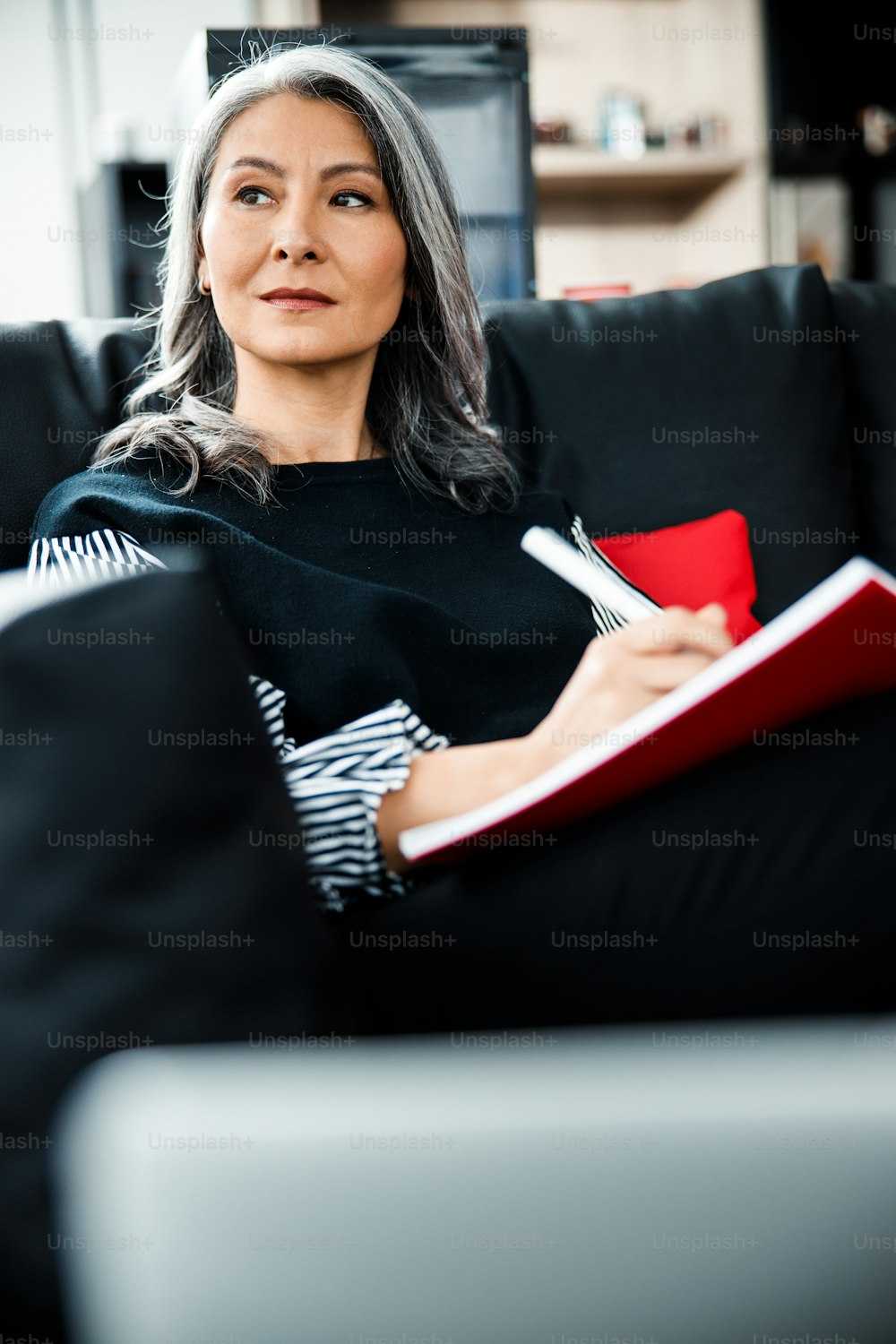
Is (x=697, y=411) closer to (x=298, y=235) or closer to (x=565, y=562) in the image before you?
(x=298, y=235)

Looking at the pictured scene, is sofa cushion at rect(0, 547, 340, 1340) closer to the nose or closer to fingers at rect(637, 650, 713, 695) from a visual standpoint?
fingers at rect(637, 650, 713, 695)

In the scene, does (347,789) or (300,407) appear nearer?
(347,789)

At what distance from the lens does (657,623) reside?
868 millimetres

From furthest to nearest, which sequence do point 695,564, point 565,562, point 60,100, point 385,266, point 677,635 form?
point 60,100, point 695,564, point 385,266, point 565,562, point 677,635

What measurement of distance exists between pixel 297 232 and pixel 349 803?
676 millimetres

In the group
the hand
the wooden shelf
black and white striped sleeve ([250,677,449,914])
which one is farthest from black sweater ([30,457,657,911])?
the wooden shelf

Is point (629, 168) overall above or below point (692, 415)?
above

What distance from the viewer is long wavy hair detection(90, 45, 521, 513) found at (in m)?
1.29

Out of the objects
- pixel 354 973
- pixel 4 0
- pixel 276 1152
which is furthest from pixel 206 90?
pixel 4 0

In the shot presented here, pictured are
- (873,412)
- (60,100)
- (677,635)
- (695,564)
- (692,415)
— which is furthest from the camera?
(60,100)

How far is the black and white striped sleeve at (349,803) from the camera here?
2.89 feet

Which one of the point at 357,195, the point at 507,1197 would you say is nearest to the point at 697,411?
the point at 357,195

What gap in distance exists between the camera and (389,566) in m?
1.27

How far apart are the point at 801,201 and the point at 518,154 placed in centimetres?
224
